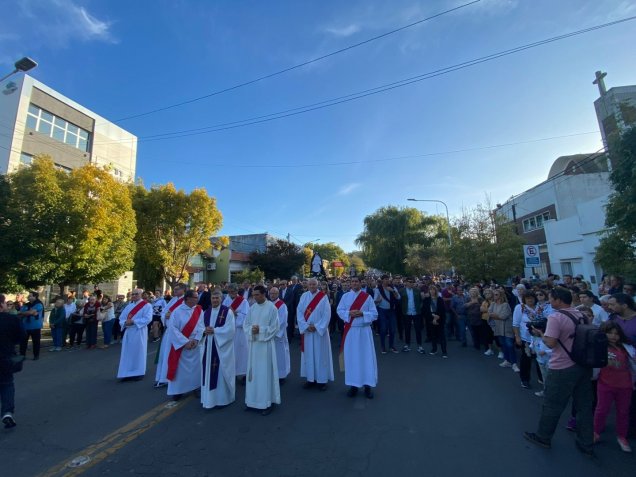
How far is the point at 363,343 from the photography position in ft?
18.8

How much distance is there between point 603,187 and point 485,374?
2264 cm

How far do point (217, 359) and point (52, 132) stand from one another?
70.5 ft

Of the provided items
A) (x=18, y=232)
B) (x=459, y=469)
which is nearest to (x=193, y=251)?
(x=18, y=232)

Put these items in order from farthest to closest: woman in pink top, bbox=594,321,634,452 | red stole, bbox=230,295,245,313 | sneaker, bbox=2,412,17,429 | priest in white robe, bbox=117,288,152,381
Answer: red stole, bbox=230,295,245,313 → priest in white robe, bbox=117,288,152,381 → sneaker, bbox=2,412,17,429 → woman in pink top, bbox=594,321,634,452

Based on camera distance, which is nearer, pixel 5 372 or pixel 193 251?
pixel 5 372

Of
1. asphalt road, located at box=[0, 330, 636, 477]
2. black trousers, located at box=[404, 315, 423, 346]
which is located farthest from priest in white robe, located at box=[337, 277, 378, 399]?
black trousers, located at box=[404, 315, 423, 346]

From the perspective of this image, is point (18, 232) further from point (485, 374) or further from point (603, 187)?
point (603, 187)

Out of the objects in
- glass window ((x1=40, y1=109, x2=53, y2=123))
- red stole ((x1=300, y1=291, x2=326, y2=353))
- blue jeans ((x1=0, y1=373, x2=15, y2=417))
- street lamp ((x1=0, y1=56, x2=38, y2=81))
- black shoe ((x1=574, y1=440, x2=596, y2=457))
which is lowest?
black shoe ((x1=574, y1=440, x2=596, y2=457))

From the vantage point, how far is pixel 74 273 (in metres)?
13.3

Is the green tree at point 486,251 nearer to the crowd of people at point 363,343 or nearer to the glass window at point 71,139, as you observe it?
the crowd of people at point 363,343

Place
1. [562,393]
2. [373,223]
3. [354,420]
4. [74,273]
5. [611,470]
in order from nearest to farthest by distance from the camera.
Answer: [611,470], [562,393], [354,420], [74,273], [373,223]

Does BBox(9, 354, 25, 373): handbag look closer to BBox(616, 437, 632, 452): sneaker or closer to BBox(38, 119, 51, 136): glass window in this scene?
BBox(616, 437, 632, 452): sneaker

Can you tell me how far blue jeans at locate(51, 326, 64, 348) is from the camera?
1060 centimetres

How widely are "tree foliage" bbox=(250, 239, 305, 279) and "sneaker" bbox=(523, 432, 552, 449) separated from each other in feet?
109
